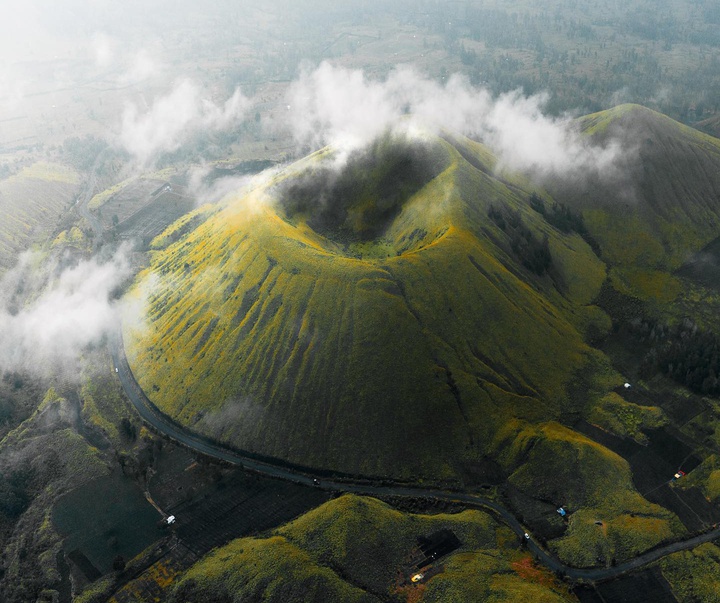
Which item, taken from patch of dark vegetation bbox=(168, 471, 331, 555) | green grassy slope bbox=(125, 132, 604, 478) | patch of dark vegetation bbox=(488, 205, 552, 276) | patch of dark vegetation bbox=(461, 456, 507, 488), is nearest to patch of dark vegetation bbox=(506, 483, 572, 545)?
patch of dark vegetation bbox=(461, 456, 507, 488)

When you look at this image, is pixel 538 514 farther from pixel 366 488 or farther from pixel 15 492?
pixel 15 492

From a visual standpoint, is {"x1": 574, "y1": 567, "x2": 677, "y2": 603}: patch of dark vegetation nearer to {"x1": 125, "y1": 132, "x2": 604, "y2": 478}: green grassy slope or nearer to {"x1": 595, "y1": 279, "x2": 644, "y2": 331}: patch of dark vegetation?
{"x1": 125, "y1": 132, "x2": 604, "y2": 478}: green grassy slope

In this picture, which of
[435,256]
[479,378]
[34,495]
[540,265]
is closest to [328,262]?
[435,256]

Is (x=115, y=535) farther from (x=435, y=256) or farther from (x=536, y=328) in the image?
(x=536, y=328)

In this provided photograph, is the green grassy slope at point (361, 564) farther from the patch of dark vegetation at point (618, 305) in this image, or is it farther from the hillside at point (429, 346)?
the patch of dark vegetation at point (618, 305)

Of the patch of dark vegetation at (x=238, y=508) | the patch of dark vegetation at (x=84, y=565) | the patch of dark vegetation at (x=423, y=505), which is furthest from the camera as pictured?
the patch of dark vegetation at (x=238, y=508)

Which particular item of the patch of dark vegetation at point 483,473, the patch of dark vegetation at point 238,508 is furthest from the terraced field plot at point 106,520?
the patch of dark vegetation at point 483,473
